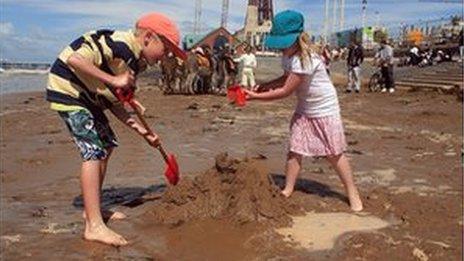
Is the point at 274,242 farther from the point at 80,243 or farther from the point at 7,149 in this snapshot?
the point at 7,149

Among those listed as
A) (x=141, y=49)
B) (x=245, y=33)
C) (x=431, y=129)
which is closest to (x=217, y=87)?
(x=431, y=129)

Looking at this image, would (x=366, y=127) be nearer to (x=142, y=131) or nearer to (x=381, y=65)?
(x=142, y=131)

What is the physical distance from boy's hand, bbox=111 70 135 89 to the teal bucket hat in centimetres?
128

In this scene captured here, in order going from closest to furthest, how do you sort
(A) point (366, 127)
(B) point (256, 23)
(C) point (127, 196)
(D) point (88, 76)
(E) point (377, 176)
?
(D) point (88, 76)
(C) point (127, 196)
(E) point (377, 176)
(A) point (366, 127)
(B) point (256, 23)

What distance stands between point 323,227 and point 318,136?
934mm

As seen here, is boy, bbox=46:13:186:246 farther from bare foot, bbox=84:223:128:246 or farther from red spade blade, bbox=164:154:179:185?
red spade blade, bbox=164:154:179:185

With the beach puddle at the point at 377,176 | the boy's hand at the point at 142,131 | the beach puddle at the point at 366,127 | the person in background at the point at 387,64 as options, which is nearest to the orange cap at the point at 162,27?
the boy's hand at the point at 142,131

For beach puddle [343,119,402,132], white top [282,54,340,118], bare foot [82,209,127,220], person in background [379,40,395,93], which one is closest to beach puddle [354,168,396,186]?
white top [282,54,340,118]

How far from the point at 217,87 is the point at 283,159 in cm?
1412

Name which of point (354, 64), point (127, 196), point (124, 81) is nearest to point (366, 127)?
point (127, 196)

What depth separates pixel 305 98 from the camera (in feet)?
18.8

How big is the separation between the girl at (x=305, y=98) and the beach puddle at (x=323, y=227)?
12.0 inches

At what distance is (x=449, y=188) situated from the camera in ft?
21.5

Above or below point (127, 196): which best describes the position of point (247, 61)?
below
